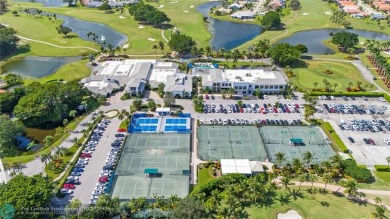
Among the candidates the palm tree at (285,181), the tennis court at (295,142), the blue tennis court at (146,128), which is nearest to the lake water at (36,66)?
the blue tennis court at (146,128)

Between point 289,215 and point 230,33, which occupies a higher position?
point 230,33

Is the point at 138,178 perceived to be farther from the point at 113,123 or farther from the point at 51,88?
the point at 51,88

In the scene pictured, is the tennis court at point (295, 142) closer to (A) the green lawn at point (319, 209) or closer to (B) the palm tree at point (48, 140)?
(A) the green lawn at point (319, 209)

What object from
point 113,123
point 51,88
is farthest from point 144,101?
point 51,88

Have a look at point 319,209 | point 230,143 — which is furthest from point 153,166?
point 319,209

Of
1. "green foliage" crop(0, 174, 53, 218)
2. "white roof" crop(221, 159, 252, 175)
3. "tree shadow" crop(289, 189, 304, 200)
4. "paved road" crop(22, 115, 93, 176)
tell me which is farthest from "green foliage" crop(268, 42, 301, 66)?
"green foliage" crop(0, 174, 53, 218)

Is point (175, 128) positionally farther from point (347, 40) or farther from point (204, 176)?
point (347, 40)
